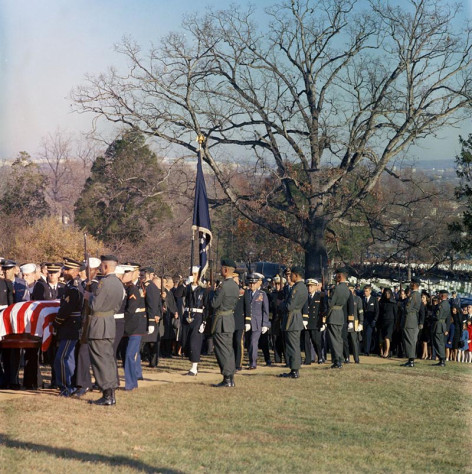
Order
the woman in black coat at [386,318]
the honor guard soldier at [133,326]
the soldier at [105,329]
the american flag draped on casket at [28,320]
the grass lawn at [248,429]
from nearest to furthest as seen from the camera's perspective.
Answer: the grass lawn at [248,429] → the soldier at [105,329] → the american flag draped on casket at [28,320] → the honor guard soldier at [133,326] → the woman in black coat at [386,318]

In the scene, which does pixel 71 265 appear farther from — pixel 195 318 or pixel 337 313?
pixel 337 313

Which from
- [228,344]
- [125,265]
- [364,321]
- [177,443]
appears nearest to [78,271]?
[125,265]

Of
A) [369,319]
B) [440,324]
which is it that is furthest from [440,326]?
[369,319]

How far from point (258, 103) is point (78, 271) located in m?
23.8

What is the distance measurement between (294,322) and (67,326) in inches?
197

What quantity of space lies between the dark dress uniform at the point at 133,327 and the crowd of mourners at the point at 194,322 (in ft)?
0.05

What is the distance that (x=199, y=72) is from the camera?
35250mm

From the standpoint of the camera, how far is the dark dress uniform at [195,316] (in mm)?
15854

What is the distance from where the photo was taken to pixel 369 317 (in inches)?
922

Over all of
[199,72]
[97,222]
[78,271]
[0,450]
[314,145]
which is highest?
[199,72]

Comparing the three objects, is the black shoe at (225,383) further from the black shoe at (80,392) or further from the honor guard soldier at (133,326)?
the black shoe at (80,392)

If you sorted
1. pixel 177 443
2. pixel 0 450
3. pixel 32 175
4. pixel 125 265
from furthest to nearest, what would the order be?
pixel 32 175, pixel 125 265, pixel 177 443, pixel 0 450

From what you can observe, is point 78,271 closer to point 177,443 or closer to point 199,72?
point 177,443

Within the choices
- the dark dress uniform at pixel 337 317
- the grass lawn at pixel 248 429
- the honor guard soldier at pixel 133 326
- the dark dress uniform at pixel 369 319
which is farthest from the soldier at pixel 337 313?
the dark dress uniform at pixel 369 319
